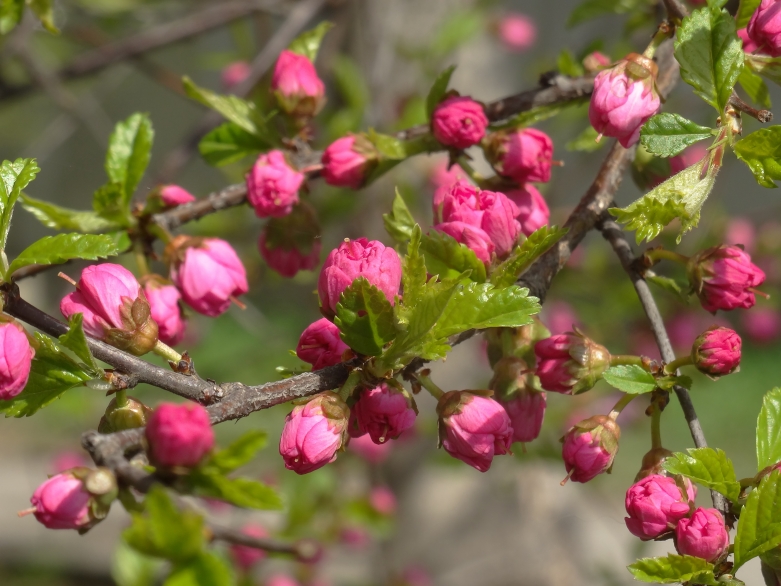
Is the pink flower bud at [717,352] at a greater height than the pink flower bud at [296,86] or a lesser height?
lesser

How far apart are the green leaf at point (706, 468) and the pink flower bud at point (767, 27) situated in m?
0.43

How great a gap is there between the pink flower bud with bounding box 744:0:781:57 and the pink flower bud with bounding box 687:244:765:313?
217 mm

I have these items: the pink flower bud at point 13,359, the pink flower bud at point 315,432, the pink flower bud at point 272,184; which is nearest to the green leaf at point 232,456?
the pink flower bud at point 315,432

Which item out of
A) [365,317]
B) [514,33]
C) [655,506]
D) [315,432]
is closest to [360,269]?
[365,317]

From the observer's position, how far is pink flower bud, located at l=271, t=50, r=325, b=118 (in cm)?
100

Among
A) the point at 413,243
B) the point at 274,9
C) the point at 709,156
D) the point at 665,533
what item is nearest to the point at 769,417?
the point at 665,533

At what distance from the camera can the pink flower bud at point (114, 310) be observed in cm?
76

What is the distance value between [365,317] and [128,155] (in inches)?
20.9

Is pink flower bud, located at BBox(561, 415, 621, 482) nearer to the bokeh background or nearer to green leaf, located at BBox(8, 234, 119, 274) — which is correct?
green leaf, located at BBox(8, 234, 119, 274)

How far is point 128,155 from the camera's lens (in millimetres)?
997

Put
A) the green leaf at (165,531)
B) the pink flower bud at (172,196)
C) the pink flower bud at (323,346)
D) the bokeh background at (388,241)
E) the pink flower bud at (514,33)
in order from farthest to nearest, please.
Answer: the pink flower bud at (514,33)
the bokeh background at (388,241)
the pink flower bud at (172,196)
the pink flower bud at (323,346)
the green leaf at (165,531)

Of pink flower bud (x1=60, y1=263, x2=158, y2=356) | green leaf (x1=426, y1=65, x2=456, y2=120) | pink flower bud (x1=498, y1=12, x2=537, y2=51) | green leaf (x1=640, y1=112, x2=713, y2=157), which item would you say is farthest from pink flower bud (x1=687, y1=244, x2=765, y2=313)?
pink flower bud (x1=498, y1=12, x2=537, y2=51)

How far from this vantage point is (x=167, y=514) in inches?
18.9

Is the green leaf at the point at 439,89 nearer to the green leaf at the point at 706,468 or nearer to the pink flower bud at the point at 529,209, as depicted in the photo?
the pink flower bud at the point at 529,209
